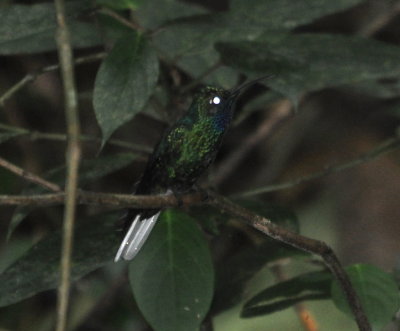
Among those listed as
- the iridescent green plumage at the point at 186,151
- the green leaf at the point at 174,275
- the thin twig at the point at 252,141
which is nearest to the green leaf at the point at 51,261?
the green leaf at the point at 174,275

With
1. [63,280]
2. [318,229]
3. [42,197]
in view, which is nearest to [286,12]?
[42,197]

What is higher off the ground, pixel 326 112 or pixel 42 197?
pixel 326 112

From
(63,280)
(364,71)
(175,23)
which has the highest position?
(175,23)

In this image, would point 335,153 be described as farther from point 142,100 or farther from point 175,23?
point 142,100

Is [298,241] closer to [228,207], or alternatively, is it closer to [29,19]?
[228,207]

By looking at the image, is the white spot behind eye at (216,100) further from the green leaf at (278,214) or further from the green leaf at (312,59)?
the green leaf at (278,214)

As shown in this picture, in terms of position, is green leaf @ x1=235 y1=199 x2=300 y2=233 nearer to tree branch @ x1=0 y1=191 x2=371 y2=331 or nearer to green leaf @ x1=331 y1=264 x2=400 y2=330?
green leaf @ x1=331 y1=264 x2=400 y2=330
